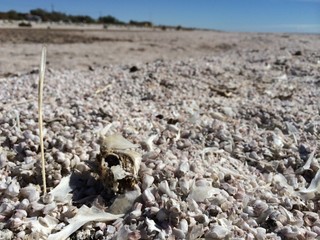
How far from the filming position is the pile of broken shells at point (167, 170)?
2264 mm

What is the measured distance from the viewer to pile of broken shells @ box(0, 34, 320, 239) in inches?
89.1

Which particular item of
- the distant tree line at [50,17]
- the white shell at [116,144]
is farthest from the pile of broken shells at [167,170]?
the distant tree line at [50,17]

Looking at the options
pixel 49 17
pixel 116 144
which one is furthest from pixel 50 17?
pixel 116 144

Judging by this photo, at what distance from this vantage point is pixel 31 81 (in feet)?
21.0

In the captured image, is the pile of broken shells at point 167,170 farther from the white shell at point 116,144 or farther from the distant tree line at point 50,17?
the distant tree line at point 50,17

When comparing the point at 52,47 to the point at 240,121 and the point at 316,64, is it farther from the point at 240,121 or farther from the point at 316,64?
the point at 240,121

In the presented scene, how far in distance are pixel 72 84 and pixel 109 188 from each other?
4119 millimetres

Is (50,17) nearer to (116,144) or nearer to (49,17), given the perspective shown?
(49,17)

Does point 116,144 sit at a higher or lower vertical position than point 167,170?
higher

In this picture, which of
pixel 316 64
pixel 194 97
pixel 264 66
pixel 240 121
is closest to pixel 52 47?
pixel 264 66

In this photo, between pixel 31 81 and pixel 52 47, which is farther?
pixel 52 47

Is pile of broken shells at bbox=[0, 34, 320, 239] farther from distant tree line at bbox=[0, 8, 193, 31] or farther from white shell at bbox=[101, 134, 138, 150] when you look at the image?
distant tree line at bbox=[0, 8, 193, 31]

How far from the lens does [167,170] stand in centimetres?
262

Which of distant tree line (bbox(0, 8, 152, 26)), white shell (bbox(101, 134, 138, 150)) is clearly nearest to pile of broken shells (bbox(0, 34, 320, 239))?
white shell (bbox(101, 134, 138, 150))
